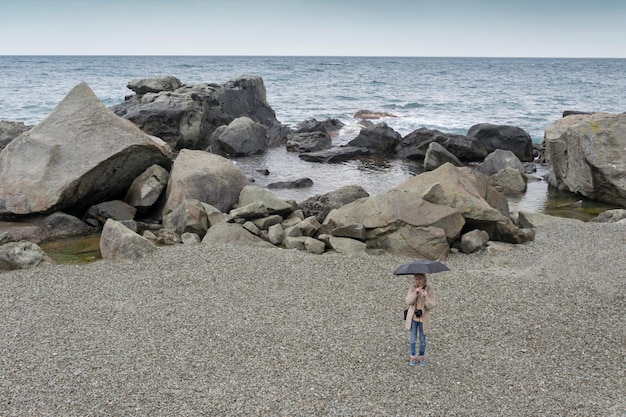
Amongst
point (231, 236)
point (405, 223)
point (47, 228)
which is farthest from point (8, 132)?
point (405, 223)

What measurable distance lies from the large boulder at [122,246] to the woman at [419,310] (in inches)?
348

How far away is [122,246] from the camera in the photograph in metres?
16.0

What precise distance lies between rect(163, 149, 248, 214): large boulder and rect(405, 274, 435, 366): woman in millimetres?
12600

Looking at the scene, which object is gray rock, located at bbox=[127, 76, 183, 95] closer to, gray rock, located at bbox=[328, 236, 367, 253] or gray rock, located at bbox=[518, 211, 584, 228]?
gray rock, located at bbox=[328, 236, 367, 253]

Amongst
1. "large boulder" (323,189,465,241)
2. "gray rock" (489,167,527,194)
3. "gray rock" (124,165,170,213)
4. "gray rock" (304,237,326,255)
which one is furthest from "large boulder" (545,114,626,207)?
"gray rock" (124,165,170,213)

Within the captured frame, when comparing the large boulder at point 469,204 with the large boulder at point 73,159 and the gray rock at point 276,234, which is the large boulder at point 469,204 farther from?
the large boulder at point 73,159

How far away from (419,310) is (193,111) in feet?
95.7

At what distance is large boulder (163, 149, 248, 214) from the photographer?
825 inches

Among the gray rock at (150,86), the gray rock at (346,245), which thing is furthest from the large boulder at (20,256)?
the gray rock at (150,86)

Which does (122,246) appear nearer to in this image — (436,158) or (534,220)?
(534,220)

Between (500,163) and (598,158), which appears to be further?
(500,163)

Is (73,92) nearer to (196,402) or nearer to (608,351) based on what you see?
(196,402)

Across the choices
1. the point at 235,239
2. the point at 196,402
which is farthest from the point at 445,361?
the point at 235,239

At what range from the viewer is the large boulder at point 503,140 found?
116ft
